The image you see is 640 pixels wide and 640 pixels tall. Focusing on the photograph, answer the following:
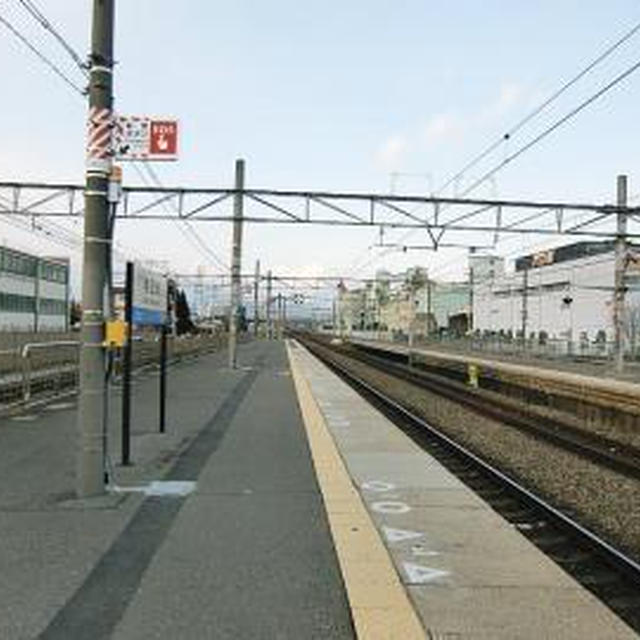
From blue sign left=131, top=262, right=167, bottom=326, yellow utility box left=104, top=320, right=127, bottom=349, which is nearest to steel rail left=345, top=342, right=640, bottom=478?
blue sign left=131, top=262, right=167, bottom=326

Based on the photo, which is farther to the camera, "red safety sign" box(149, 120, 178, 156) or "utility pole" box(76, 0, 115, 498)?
"red safety sign" box(149, 120, 178, 156)

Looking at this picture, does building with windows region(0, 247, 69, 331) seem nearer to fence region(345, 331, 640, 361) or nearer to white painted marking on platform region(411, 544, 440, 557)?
fence region(345, 331, 640, 361)

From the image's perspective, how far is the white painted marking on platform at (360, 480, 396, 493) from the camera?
12535 mm

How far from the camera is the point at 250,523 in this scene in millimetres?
9969

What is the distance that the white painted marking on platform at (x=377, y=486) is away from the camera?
1254 centimetres

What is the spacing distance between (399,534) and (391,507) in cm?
153

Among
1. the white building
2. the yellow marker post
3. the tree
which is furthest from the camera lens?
the white building

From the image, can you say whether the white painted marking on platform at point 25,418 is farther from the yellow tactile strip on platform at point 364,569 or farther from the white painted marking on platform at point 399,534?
the white painted marking on platform at point 399,534

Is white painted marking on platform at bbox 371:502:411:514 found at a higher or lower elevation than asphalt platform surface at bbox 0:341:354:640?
lower

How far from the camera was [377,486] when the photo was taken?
41.9ft

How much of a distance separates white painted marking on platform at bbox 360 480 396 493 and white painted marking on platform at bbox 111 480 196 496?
70.7 inches

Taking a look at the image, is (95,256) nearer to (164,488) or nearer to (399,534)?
(164,488)

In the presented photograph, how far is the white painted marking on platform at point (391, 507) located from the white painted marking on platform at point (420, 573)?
251cm

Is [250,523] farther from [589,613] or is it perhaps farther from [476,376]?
[476,376]
